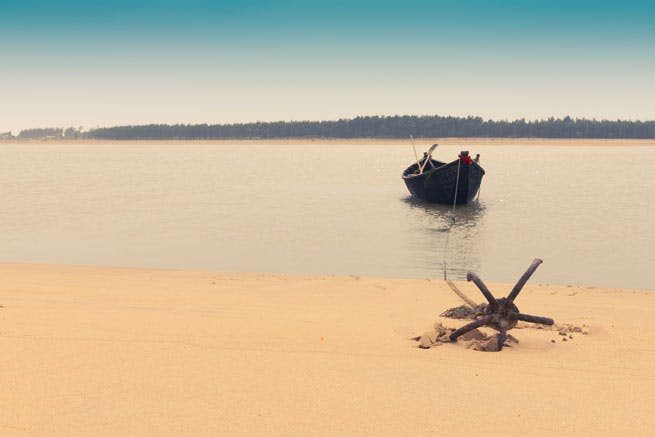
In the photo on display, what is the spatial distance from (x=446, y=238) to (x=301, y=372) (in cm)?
1594

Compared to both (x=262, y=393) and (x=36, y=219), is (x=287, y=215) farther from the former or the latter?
(x=262, y=393)

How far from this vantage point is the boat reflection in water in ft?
48.8

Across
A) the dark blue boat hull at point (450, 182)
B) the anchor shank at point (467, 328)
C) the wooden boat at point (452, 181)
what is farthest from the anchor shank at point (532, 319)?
the dark blue boat hull at point (450, 182)

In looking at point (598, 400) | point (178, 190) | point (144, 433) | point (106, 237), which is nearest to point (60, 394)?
point (144, 433)

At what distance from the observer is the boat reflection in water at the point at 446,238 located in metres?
14.9

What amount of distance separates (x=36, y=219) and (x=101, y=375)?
843 inches

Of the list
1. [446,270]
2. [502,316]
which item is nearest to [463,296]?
[502,316]

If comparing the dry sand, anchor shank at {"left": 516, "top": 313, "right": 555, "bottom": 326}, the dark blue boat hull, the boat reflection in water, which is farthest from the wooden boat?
anchor shank at {"left": 516, "top": 313, "right": 555, "bottom": 326}

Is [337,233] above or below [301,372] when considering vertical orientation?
A: below

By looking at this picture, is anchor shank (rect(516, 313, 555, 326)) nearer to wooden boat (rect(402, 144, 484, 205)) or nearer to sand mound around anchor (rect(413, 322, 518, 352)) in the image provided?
sand mound around anchor (rect(413, 322, 518, 352))

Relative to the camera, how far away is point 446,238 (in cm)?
2031

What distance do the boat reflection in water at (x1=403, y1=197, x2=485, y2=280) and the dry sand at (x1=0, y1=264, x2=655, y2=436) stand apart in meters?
6.75

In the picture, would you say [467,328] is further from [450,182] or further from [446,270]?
[450,182]

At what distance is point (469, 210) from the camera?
29.9 meters
